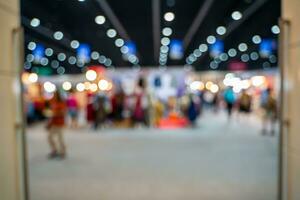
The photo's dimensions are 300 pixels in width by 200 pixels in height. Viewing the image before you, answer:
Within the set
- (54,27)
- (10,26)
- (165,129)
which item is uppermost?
(54,27)

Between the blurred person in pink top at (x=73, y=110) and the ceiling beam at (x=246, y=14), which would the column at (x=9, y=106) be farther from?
the blurred person in pink top at (x=73, y=110)

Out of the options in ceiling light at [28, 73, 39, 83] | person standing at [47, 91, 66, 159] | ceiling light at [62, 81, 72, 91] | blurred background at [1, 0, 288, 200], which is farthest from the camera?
ceiling light at [62, 81, 72, 91]

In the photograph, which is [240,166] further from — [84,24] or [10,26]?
[84,24]

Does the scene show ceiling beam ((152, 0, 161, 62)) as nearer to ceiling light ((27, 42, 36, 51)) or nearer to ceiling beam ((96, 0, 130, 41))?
ceiling beam ((96, 0, 130, 41))

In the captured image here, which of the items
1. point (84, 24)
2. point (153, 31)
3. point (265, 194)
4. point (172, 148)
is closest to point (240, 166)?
point (265, 194)

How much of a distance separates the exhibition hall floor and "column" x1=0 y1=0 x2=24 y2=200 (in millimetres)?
1475

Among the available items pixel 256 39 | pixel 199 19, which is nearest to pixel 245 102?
pixel 199 19

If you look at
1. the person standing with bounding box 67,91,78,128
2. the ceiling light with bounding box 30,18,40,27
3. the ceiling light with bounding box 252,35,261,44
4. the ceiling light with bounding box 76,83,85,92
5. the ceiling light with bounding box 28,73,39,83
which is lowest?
the person standing with bounding box 67,91,78,128

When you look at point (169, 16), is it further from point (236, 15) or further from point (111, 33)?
point (111, 33)

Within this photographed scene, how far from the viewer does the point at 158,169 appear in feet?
28.1

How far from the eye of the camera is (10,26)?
16.6 feet

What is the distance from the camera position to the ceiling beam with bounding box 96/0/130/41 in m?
14.6

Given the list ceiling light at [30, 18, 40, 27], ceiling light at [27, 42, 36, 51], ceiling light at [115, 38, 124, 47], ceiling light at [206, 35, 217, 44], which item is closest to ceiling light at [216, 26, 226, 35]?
ceiling light at [206, 35, 217, 44]

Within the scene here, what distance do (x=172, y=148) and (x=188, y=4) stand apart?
222 inches
